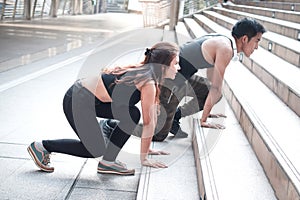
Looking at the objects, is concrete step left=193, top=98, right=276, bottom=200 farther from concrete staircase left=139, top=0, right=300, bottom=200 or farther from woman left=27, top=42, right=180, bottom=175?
woman left=27, top=42, right=180, bottom=175

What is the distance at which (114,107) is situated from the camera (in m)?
3.01

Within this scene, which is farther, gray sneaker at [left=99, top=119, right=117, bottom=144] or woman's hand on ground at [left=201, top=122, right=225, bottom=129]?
woman's hand on ground at [left=201, top=122, right=225, bottom=129]

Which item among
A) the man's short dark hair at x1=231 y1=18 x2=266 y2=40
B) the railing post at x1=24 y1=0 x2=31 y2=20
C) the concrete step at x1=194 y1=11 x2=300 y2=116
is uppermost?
the railing post at x1=24 y1=0 x2=31 y2=20

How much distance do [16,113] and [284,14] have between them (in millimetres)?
5364

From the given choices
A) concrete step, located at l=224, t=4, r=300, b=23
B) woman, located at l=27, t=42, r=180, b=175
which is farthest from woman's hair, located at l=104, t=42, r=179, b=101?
concrete step, located at l=224, t=4, r=300, b=23

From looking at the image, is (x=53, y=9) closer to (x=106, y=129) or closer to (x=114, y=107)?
(x=106, y=129)

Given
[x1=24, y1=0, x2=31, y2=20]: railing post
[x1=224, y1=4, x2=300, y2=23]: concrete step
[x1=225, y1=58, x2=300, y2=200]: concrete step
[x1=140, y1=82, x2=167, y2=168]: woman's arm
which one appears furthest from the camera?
[x1=24, y1=0, x2=31, y2=20]: railing post

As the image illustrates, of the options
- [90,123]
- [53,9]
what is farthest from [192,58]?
[53,9]

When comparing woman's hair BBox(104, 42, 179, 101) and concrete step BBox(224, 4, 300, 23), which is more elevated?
concrete step BBox(224, 4, 300, 23)

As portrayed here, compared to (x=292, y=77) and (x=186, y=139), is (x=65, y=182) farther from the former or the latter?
(x=292, y=77)

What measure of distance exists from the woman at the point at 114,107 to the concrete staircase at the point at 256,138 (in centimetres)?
45

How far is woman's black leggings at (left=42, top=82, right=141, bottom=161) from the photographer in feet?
9.88

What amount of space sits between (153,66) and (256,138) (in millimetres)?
897

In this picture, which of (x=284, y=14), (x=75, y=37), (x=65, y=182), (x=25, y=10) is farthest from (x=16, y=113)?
(x=25, y=10)
